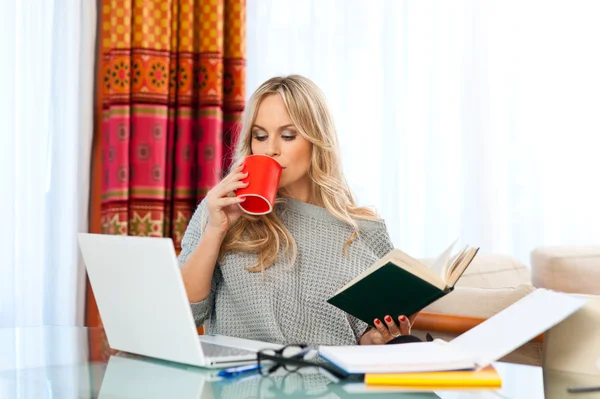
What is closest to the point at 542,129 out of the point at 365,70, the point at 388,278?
the point at 365,70

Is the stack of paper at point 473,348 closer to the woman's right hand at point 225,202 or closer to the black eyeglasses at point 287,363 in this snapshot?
the black eyeglasses at point 287,363

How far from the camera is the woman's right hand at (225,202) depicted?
150cm

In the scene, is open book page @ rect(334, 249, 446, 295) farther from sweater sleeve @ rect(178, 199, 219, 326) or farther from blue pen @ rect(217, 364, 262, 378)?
sweater sleeve @ rect(178, 199, 219, 326)

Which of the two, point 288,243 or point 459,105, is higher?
point 459,105

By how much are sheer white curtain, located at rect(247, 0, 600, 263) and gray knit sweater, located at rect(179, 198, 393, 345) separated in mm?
1804

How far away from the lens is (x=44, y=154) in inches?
122

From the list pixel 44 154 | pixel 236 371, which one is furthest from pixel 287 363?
pixel 44 154

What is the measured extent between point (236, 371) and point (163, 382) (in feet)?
0.35

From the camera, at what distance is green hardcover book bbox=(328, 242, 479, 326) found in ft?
4.07

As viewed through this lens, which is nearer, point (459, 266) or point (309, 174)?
point (459, 266)

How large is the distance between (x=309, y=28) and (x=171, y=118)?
77 centimetres

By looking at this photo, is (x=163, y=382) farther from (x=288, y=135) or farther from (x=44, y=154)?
Result: (x=44, y=154)

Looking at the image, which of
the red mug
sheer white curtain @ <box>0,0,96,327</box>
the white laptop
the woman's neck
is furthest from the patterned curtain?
the white laptop

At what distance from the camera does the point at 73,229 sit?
10.6 feet
